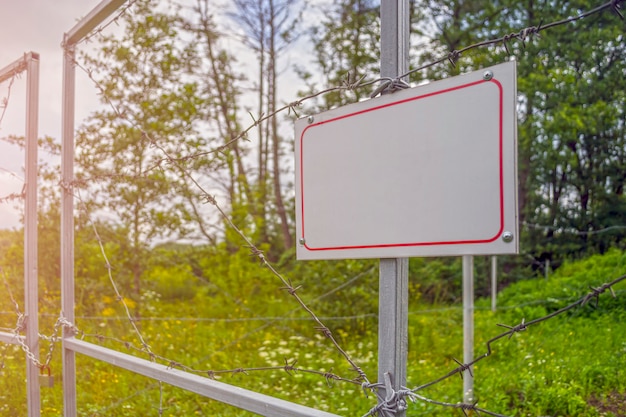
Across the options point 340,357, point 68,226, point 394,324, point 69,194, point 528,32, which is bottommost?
point 340,357

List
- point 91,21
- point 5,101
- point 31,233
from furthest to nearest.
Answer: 1. point 5,101
2. point 31,233
3. point 91,21

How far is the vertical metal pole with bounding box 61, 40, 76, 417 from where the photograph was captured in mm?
2039

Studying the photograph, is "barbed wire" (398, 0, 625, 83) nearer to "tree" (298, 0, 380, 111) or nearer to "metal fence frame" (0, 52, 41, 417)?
"metal fence frame" (0, 52, 41, 417)

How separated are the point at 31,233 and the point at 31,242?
33 mm

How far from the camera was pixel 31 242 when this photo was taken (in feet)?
7.16

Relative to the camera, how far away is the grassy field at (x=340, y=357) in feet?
11.0

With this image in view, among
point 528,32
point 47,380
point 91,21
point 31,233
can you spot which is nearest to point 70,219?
point 31,233

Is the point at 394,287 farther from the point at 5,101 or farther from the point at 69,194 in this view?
the point at 5,101

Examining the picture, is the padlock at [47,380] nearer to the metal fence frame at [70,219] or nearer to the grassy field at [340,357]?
the metal fence frame at [70,219]

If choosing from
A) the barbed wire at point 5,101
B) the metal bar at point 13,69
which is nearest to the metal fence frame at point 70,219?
the metal bar at point 13,69

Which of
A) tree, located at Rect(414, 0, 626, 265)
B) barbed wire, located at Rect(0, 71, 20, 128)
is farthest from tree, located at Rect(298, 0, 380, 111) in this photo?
barbed wire, located at Rect(0, 71, 20, 128)

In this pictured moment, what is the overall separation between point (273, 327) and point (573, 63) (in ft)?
22.1

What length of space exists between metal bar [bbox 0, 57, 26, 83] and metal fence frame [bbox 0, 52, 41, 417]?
27mm

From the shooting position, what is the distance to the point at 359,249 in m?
1.11
